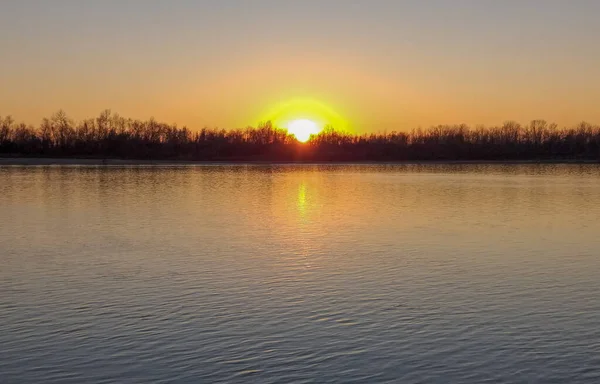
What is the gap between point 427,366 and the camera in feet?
33.0

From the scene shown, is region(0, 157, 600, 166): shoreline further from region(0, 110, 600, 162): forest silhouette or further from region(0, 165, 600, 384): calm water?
region(0, 165, 600, 384): calm water

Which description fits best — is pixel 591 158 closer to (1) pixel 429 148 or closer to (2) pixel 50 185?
A: (1) pixel 429 148

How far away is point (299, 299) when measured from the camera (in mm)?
14266

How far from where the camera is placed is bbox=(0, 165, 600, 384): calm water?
33.1 ft

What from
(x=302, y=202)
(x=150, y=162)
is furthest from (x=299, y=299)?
(x=150, y=162)

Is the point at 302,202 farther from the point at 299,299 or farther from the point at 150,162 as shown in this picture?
the point at 150,162

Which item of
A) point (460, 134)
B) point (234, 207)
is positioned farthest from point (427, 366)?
A: point (460, 134)

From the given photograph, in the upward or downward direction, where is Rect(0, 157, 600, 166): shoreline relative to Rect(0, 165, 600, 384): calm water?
upward

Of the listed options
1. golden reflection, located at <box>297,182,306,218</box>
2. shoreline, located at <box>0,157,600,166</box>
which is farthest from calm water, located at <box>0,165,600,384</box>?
shoreline, located at <box>0,157,600,166</box>

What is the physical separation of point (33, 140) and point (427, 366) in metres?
140

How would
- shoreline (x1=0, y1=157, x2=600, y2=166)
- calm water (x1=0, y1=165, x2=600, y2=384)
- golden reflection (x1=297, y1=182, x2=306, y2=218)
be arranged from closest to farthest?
calm water (x1=0, y1=165, x2=600, y2=384) → golden reflection (x1=297, y1=182, x2=306, y2=218) → shoreline (x1=0, y1=157, x2=600, y2=166)

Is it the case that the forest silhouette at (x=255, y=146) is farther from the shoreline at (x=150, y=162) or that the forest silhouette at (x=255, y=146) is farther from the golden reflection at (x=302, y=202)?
the golden reflection at (x=302, y=202)

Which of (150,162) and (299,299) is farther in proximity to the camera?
(150,162)

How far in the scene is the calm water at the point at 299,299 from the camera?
33.1 ft
